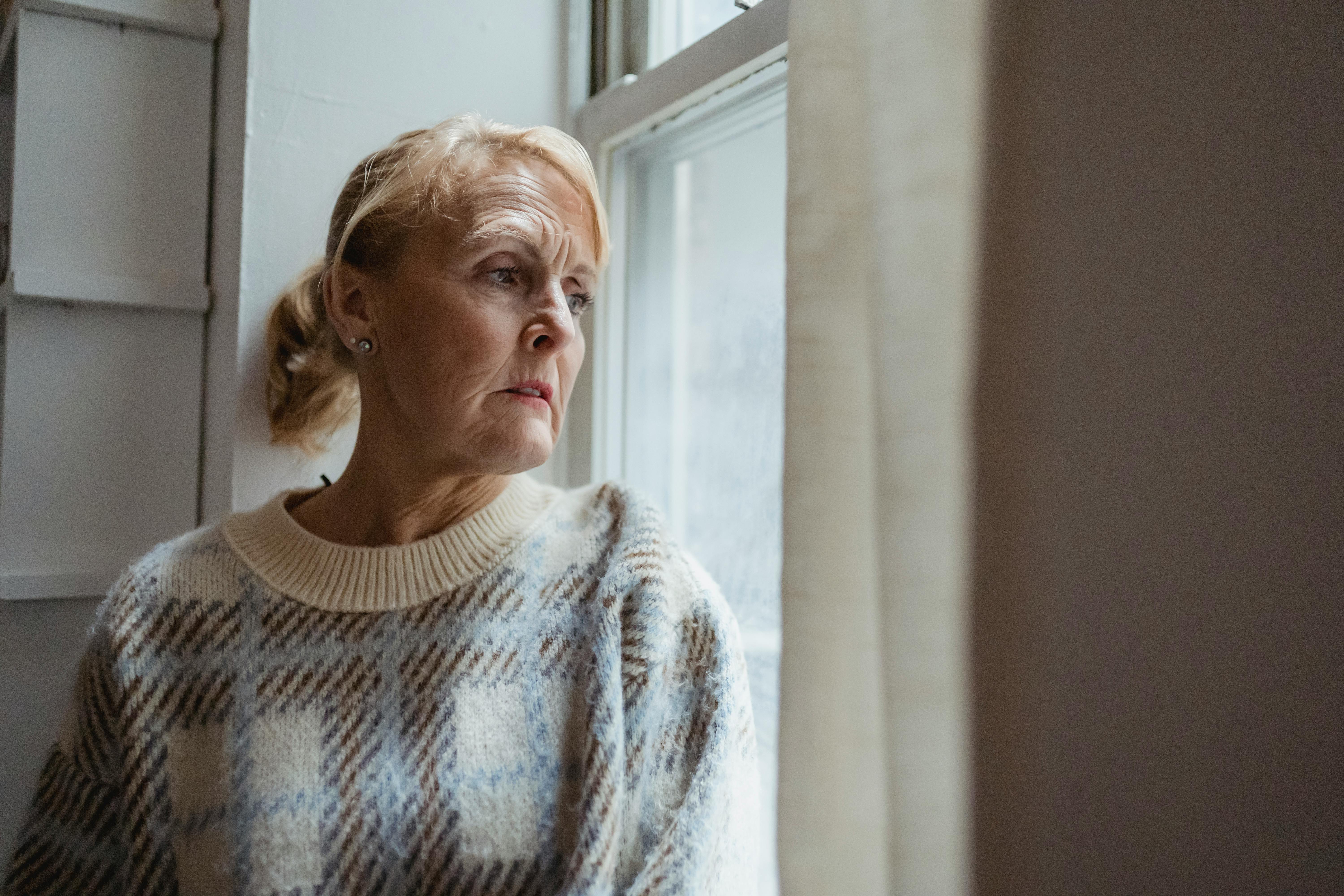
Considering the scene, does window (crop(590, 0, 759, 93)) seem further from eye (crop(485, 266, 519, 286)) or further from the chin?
the chin

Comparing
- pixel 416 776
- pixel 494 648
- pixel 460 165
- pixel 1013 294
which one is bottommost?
pixel 416 776

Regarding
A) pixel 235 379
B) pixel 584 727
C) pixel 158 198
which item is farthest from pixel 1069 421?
pixel 158 198

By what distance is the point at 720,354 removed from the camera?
51.8 inches

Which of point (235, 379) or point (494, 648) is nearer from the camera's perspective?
point (494, 648)

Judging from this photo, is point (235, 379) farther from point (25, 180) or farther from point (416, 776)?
point (416, 776)

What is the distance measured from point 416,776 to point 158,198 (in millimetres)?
1008

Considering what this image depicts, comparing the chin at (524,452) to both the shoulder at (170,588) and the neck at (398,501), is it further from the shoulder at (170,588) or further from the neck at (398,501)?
the shoulder at (170,588)

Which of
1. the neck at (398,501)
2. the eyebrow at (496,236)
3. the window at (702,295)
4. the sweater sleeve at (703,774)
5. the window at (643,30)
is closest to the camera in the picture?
the sweater sleeve at (703,774)

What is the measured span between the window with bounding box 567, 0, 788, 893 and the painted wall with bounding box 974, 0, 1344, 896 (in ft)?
1.71

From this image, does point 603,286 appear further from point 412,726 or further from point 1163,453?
point 1163,453

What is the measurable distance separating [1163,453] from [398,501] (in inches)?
30.7

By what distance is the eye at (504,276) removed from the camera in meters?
0.96

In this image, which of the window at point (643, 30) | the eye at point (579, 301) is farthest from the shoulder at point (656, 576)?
the window at point (643, 30)

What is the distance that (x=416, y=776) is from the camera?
908 millimetres
